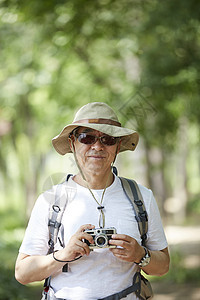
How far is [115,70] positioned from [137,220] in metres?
9.23

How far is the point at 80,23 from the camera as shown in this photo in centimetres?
637

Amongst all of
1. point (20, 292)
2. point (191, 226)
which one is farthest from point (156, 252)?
point (191, 226)

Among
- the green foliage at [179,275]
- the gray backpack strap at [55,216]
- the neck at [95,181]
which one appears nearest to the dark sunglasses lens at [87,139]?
the neck at [95,181]

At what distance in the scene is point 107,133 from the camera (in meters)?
2.41

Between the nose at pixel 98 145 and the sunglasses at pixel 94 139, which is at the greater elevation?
the sunglasses at pixel 94 139

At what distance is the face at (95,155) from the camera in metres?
2.43

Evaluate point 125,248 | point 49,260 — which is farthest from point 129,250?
point 49,260

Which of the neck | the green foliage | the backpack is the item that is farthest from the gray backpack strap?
the green foliage

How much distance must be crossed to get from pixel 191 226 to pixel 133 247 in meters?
15.5

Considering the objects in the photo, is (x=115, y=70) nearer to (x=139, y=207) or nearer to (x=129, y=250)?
(x=139, y=207)

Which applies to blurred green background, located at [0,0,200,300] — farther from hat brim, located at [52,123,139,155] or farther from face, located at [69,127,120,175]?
face, located at [69,127,120,175]

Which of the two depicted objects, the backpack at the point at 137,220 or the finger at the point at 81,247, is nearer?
the finger at the point at 81,247

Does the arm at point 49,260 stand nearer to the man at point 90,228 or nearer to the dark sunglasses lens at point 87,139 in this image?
the man at point 90,228

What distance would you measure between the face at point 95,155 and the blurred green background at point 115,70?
0.23m
